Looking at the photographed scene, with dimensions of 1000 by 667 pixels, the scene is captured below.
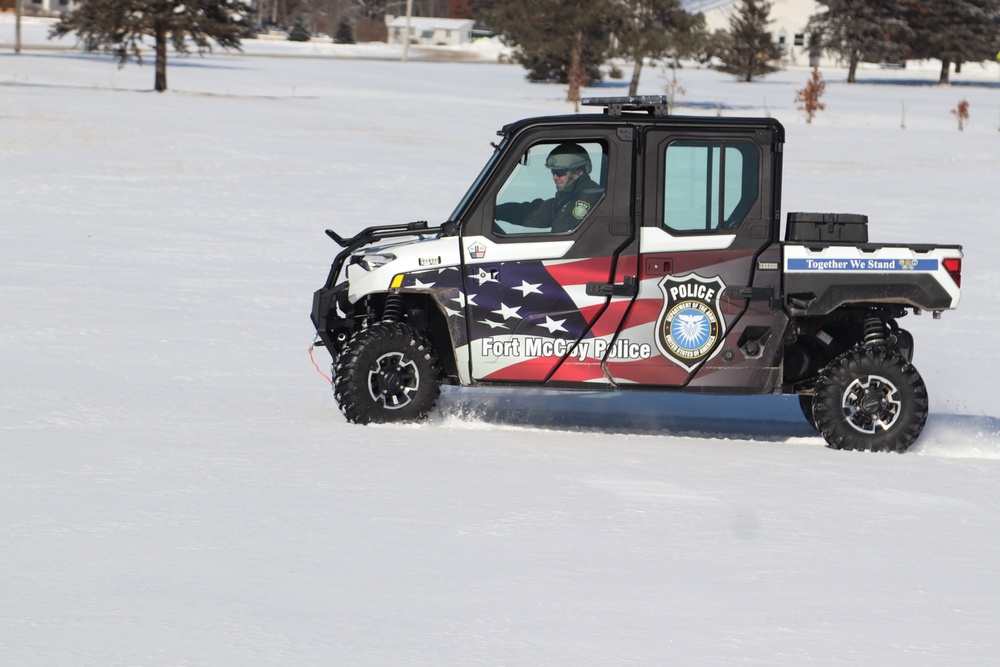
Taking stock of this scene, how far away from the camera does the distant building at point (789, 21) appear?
118750mm

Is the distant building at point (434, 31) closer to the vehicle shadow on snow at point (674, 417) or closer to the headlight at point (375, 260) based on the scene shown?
the vehicle shadow on snow at point (674, 417)

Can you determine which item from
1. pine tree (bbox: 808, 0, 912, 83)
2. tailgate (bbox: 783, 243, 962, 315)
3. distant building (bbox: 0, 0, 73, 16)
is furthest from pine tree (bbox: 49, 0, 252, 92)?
distant building (bbox: 0, 0, 73, 16)

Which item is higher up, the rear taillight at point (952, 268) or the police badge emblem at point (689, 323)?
the rear taillight at point (952, 268)

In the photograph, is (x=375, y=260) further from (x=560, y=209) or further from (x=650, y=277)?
(x=650, y=277)

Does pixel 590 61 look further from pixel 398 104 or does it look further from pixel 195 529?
pixel 195 529

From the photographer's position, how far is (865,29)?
93000 millimetres

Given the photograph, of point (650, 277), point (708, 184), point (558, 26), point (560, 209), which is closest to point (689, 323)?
point (650, 277)

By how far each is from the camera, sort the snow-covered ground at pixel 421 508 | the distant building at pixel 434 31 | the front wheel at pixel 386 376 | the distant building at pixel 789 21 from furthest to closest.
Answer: the distant building at pixel 434 31 → the distant building at pixel 789 21 → the front wheel at pixel 386 376 → the snow-covered ground at pixel 421 508

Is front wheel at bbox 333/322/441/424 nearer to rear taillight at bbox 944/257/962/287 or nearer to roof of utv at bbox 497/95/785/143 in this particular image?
roof of utv at bbox 497/95/785/143

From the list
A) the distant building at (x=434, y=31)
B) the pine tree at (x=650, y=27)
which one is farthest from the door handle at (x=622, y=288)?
the distant building at (x=434, y=31)

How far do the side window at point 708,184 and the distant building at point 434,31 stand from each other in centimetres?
14286

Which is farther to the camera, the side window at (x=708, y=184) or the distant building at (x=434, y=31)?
the distant building at (x=434, y=31)

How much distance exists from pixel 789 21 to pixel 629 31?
65.1 metres

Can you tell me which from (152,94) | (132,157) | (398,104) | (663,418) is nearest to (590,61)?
(398,104)
